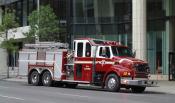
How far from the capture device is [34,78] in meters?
34.9

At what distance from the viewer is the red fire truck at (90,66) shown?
28.8 meters

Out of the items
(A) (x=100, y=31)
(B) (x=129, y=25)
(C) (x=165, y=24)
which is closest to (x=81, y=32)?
(A) (x=100, y=31)

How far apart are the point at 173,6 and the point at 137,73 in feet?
53.2

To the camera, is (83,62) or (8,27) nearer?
(83,62)

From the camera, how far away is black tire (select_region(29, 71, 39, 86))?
34469mm

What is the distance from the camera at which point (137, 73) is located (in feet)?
94.5

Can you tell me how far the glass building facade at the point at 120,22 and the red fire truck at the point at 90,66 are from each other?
34.0 ft

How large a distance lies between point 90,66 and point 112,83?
6.43ft

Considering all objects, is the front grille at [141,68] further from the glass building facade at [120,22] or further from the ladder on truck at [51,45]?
the glass building facade at [120,22]

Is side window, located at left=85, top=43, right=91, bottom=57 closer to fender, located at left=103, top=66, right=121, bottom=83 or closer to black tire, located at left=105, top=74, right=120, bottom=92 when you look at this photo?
fender, located at left=103, top=66, right=121, bottom=83

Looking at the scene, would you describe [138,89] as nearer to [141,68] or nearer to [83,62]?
[141,68]

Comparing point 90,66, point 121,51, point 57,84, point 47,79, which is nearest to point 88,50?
point 90,66

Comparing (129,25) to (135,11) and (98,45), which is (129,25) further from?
(98,45)

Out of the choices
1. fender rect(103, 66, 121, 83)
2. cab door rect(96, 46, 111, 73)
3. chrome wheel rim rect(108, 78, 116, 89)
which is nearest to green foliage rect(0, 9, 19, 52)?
cab door rect(96, 46, 111, 73)
